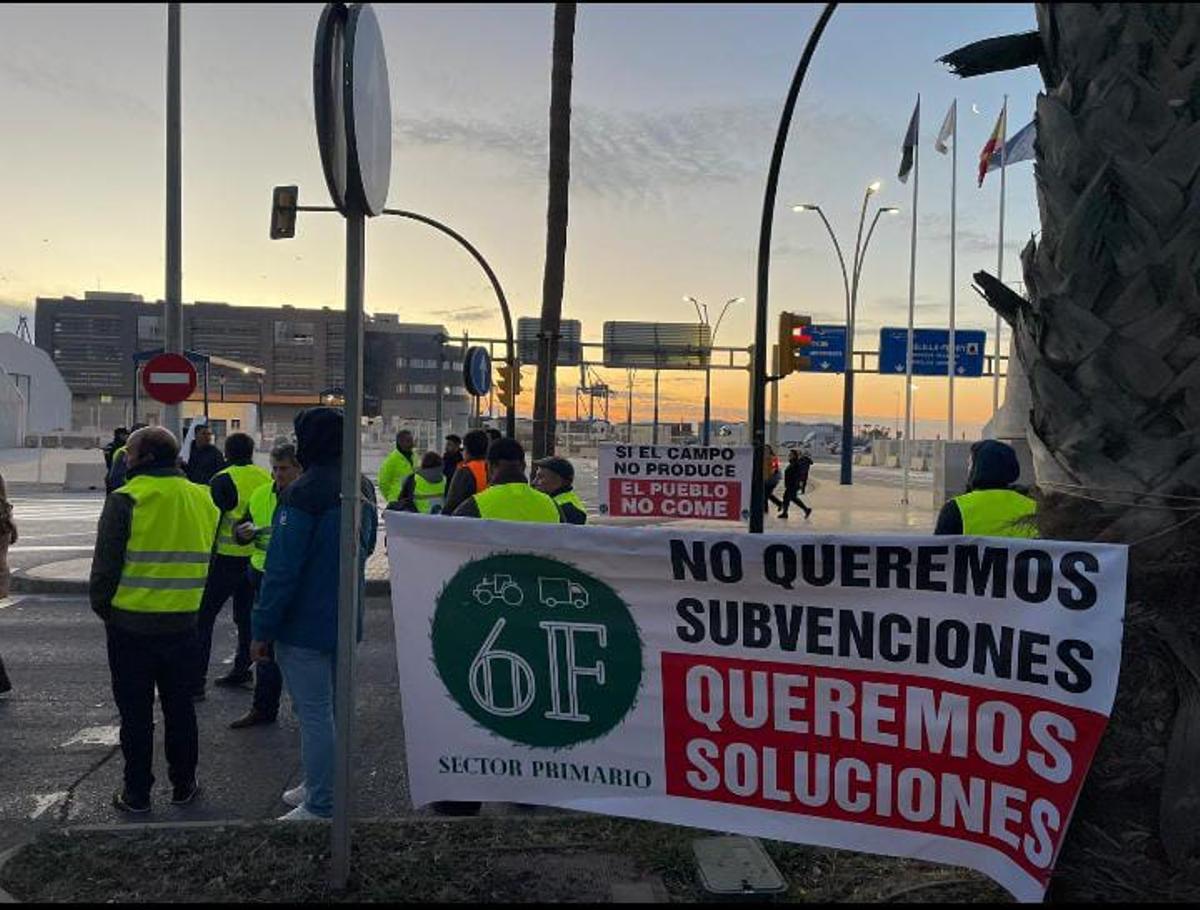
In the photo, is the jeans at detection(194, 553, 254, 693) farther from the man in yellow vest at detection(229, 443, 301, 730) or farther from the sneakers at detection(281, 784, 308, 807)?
Answer: the sneakers at detection(281, 784, 308, 807)

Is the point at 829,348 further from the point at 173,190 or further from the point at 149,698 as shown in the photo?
the point at 149,698

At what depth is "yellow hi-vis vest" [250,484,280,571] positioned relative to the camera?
5727mm

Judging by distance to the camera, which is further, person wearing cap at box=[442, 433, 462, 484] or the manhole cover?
person wearing cap at box=[442, 433, 462, 484]

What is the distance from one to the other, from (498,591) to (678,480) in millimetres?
7616

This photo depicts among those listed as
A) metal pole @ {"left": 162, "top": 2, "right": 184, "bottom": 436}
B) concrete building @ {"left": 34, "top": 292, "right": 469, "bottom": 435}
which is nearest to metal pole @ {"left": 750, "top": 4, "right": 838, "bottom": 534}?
metal pole @ {"left": 162, "top": 2, "right": 184, "bottom": 436}

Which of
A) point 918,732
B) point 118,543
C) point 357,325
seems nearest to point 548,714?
point 918,732

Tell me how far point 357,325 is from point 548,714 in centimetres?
153

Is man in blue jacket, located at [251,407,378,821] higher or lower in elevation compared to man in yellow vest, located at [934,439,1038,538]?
lower

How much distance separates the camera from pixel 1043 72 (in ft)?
10.0

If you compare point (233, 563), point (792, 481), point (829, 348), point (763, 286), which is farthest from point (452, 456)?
point (829, 348)

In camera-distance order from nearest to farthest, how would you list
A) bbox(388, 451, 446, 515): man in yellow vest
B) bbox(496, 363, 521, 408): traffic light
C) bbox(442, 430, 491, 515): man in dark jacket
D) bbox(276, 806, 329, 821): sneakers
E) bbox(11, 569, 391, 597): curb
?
bbox(276, 806, 329, 821): sneakers < bbox(442, 430, 491, 515): man in dark jacket < bbox(388, 451, 446, 515): man in yellow vest < bbox(11, 569, 391, 597): curb < bbox(496, 363, 521, 408): traffic light

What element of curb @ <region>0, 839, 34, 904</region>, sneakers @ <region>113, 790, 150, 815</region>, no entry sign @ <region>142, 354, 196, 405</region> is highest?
no entry sign @ <region>142, 354, 196, 405</region>

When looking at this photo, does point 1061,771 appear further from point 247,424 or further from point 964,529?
point 247,424

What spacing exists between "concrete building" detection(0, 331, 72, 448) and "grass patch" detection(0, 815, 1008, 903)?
48709 millimetres
